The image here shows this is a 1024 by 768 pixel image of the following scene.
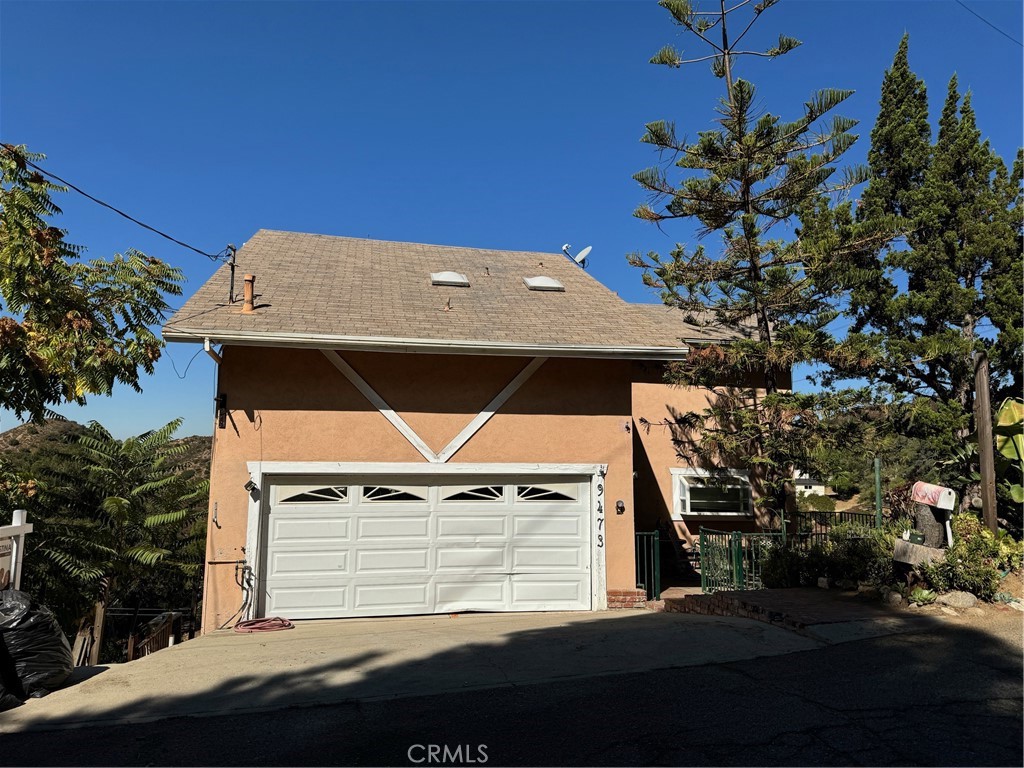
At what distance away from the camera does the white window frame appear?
16.0m

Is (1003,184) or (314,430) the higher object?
(1003,184)

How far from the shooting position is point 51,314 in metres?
9.01

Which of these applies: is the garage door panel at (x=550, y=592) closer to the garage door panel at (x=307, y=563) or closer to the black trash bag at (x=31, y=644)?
the garage door panel at (x=307, y=563)

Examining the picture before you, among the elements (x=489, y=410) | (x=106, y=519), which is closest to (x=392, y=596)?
(x=489, y=410)

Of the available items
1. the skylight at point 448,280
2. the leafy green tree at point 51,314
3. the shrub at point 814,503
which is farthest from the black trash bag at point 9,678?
the shrub at point 814,503

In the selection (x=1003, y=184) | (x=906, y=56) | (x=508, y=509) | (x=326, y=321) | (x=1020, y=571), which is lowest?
(x=1020, y=571)

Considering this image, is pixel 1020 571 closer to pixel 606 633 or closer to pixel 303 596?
pixel 606 633

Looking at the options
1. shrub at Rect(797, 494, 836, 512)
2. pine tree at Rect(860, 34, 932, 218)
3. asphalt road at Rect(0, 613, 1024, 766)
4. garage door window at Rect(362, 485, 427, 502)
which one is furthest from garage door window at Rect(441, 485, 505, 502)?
shrub at Rect(797, 494, 836, 512)

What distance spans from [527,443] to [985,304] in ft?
45.5

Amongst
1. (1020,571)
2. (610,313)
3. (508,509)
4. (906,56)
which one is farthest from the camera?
(906,56)

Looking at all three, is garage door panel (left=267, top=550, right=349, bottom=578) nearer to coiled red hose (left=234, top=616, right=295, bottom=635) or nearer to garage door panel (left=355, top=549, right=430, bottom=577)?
garage door panel (left=355, top=549, right=430, bottom=577)

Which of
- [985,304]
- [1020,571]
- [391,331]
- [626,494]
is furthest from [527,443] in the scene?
[985,304]

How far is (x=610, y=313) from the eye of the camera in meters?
13.0

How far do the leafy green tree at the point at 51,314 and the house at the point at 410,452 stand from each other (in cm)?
95
